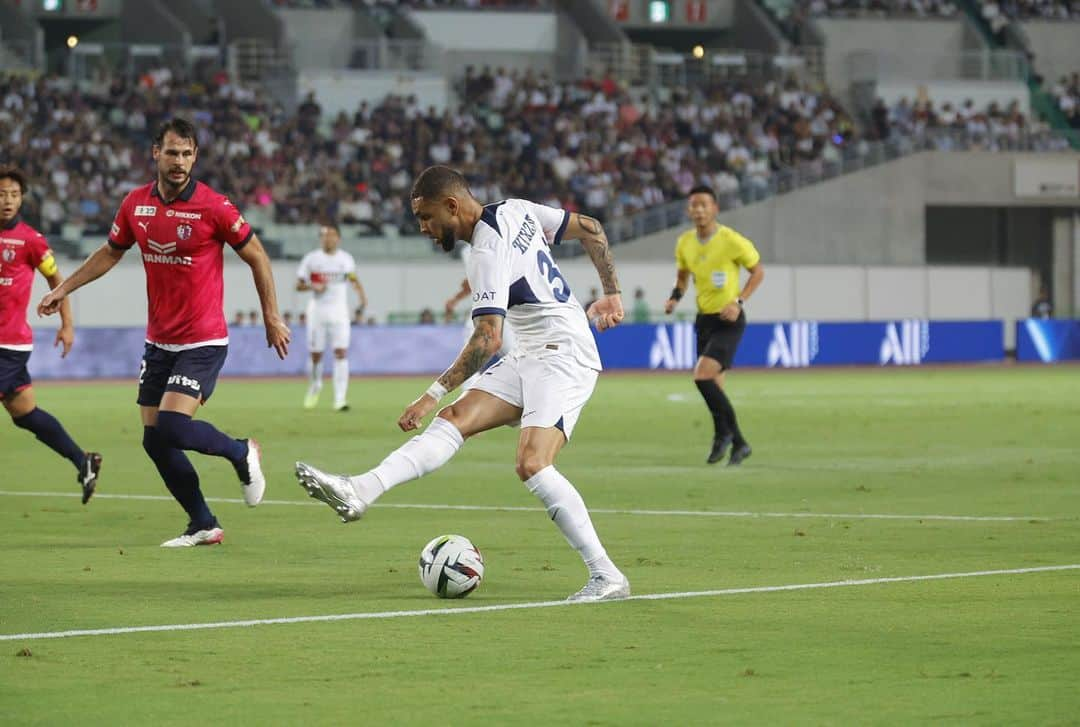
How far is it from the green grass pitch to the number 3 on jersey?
1.44 m

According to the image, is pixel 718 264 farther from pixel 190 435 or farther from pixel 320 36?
pixel 320 36

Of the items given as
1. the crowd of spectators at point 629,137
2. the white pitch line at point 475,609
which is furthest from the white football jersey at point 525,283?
the crowd of spectators at point 629,137

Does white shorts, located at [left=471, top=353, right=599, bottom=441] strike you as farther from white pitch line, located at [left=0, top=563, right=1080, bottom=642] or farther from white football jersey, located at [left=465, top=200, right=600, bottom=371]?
white pitch line, located at [left=0, top=563, right=1080, bottom=642]

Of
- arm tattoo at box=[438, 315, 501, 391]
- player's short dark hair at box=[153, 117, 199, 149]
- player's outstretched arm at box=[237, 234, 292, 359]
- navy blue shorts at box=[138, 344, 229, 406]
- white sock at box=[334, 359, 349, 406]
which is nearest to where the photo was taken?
arm tattoo at box=[438, 315, 501, 391]

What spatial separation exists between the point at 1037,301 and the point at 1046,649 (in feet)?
169

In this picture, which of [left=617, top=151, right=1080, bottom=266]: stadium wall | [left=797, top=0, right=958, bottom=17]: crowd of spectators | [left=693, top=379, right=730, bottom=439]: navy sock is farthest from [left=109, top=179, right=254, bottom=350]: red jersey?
[left=797, top=0, right=958, bottom=17]: crowd of spectators

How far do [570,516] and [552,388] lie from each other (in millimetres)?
657

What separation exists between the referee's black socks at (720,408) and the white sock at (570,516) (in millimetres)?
8697

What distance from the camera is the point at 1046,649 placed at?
764cm

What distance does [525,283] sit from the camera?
9.30 m

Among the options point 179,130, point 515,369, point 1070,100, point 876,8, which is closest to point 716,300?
point 179,130

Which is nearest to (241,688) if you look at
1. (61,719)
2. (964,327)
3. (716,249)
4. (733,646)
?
(61,719)

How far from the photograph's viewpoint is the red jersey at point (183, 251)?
11477mm

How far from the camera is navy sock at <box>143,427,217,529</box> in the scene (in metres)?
11.7
